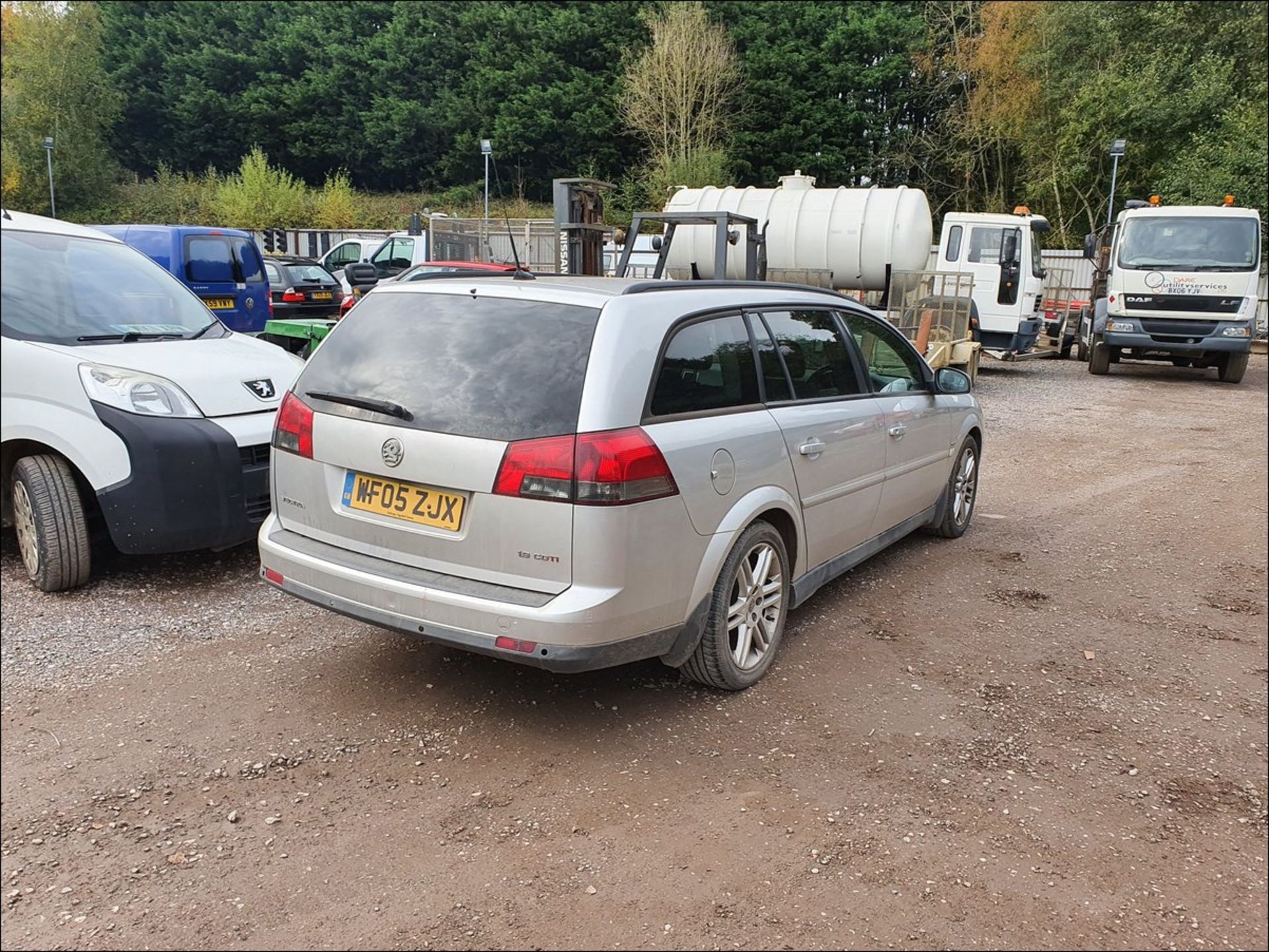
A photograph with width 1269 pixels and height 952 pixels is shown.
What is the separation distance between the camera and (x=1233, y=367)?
48.0 ft

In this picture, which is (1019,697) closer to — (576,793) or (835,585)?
(835,585)

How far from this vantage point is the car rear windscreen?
124 inches

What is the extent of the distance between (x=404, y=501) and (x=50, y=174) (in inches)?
55.9

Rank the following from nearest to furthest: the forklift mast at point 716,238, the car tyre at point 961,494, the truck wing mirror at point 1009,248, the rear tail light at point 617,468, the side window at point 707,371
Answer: the rear tail light at point 617,468 < the side window at point 707,371 < the car tyre at point 961,494 < the forklift mast at point 716,238 < the truck wing mirror at point 1009,248

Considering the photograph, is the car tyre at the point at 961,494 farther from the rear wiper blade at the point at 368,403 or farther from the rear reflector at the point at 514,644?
the rear wiper blade at the point at 368,403

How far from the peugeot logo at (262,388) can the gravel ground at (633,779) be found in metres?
0.89

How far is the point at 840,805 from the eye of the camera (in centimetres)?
300

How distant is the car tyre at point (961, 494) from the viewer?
5.87 meters

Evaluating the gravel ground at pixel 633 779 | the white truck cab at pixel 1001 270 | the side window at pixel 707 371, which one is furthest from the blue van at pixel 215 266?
Answer: the white truck cab at pixel 1001 270

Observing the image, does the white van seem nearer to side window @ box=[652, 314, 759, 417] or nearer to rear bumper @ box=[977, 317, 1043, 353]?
side window @ box=[652, 314, 759, 417]

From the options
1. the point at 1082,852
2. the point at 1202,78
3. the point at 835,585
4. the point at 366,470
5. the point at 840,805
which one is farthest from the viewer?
the point at 1202,78

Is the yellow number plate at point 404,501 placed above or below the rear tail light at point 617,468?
below

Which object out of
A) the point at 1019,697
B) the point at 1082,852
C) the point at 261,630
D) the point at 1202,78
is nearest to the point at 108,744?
the point at 261,630

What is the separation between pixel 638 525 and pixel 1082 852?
1.61m
